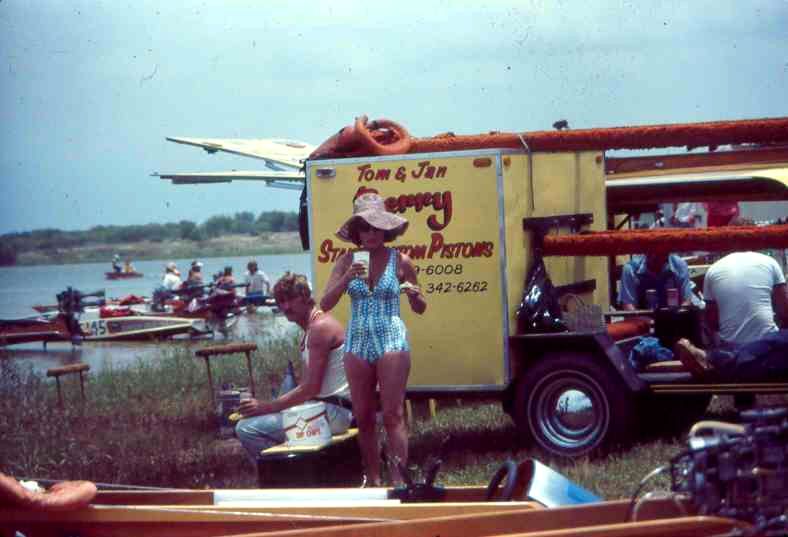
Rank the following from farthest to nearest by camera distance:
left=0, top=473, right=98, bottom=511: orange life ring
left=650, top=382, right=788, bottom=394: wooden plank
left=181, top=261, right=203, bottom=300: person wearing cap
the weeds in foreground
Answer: left=181, top=261, right=203, bottom=300: person wearing cap → the weeds in foreground → left=650, top=382, right=788, bottom=394: wooden plank → left=0, top=473, right=98, bottom=511: orange life ring

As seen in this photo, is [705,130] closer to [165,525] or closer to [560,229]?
[560,229]

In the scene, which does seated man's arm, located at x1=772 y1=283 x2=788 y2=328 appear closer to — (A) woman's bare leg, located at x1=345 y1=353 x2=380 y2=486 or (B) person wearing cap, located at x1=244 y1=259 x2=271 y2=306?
(A) woman's bare leg, located at x1=345 y1=353 x2=380 y2=486

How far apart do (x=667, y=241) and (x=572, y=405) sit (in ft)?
4.47

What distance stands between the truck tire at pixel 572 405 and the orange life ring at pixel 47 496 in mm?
4853

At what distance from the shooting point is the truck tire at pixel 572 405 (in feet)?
30.5

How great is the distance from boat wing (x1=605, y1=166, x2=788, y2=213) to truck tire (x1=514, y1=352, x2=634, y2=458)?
2.41 metres

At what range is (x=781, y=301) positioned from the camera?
31.1ft

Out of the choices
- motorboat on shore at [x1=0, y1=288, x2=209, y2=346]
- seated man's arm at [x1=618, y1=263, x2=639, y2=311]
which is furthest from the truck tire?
motorboat on shore at [x1=0, y1=288, x2=209, y2=346]

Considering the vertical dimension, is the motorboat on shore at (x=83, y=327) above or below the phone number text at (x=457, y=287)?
below

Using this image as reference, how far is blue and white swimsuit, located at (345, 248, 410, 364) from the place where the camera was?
8.38 meters

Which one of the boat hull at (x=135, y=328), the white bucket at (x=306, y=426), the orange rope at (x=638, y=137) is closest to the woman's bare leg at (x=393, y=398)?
the white bucket at (x=306, y=426)

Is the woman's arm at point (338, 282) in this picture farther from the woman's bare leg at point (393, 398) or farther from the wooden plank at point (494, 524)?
the wooden plank at point (494, 524)

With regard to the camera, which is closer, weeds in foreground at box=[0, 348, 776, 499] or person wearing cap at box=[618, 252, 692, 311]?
weeds in foreground at box=[0, 348, 776, 499]

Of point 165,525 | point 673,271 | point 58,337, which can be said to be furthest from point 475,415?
point 58,337
